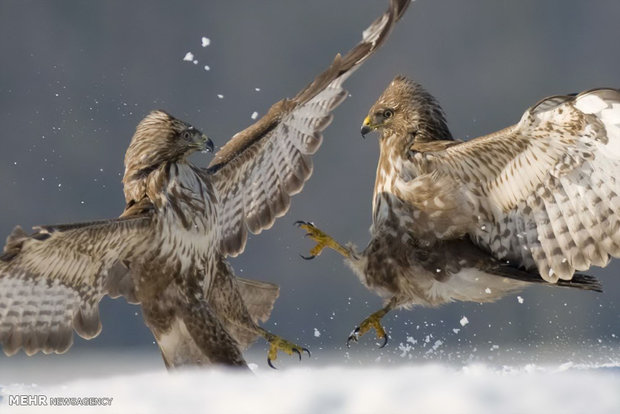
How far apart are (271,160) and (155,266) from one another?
1671mm

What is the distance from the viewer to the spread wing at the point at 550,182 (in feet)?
21.6

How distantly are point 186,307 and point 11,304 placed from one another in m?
1.12

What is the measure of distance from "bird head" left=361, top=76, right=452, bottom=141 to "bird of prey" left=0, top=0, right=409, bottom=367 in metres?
0.52

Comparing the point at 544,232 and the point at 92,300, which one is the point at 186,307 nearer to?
the point at 92,300

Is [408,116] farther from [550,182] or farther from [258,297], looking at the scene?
[258,297]

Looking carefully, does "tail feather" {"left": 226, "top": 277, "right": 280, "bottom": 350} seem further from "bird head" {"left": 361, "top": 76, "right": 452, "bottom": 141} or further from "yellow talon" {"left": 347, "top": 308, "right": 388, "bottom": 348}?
"bird head" {"left": 361, "top": 76, "right": 452, "bottom": 141}

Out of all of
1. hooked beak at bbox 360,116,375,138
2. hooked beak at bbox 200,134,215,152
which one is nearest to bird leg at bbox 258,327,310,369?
hooked beak at bbox 200,134,215,152

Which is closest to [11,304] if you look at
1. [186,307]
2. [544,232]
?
[186,307]

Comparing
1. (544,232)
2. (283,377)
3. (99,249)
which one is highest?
(99,249)

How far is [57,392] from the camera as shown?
24.8ft

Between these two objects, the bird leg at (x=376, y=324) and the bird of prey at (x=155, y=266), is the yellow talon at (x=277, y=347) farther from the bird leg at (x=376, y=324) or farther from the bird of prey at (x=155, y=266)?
the bird leg at (x=376, y=324)

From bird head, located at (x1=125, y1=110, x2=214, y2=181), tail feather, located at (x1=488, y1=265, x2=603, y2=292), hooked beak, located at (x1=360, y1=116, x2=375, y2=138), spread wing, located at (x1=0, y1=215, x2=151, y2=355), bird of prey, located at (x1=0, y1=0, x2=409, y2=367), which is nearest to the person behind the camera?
spread wing, located at (x1=0, y1=215, x2=151, y2=355)

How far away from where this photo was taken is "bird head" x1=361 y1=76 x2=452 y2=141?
7.85m

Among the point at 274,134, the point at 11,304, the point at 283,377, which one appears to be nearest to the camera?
the point at 11,304
